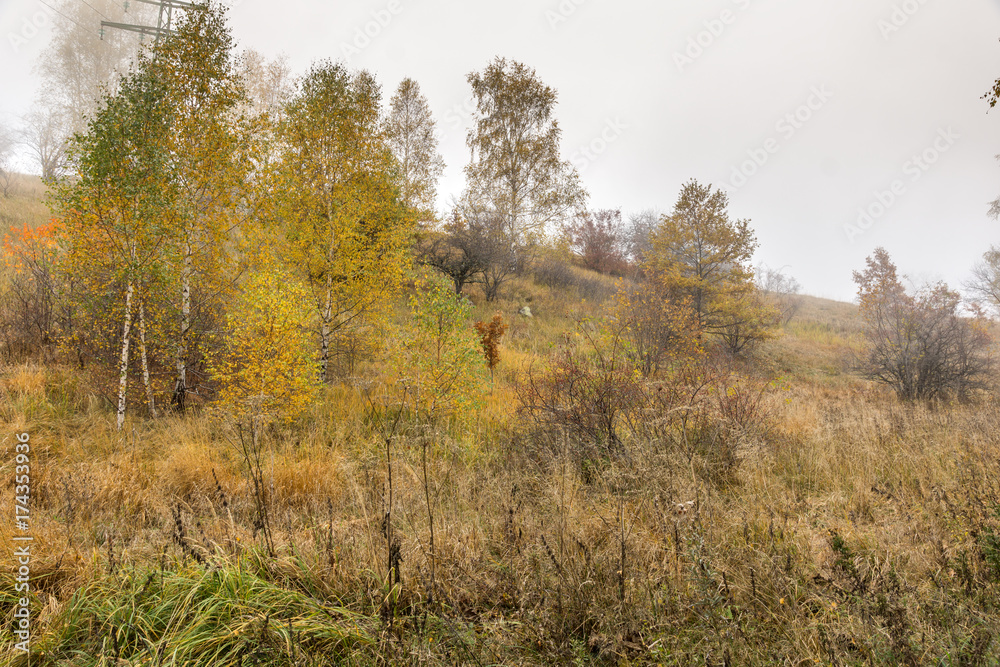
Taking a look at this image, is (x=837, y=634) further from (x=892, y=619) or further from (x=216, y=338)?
(x=216, y=338)

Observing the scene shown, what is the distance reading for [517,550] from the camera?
8.70ft

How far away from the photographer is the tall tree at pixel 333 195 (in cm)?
835

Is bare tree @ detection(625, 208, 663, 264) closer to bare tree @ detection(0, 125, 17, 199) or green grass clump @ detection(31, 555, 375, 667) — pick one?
green grass clump @ detection(31, 555, 375, 667)

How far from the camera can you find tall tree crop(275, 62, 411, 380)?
329 inches

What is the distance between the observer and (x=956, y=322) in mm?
9883

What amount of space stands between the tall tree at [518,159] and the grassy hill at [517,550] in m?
15.9

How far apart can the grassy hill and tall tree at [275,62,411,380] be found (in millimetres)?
3976

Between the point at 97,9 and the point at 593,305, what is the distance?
34.0 meters

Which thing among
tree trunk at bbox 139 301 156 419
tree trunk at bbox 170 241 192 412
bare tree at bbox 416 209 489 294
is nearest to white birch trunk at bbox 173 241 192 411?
tree trunk at bbox 170 241 192 412

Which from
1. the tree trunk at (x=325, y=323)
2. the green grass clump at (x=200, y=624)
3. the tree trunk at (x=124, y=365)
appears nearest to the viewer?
the green grass clump at (x=200, y=624)

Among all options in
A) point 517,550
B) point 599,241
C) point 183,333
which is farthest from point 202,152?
point 599,241

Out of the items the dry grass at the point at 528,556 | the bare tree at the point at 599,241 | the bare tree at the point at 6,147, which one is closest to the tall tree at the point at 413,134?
the bare tree at the point at 599,241

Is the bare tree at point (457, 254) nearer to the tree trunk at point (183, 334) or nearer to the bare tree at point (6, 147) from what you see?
the tree trunk at point (183, 334)

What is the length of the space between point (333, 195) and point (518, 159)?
13.2 m
